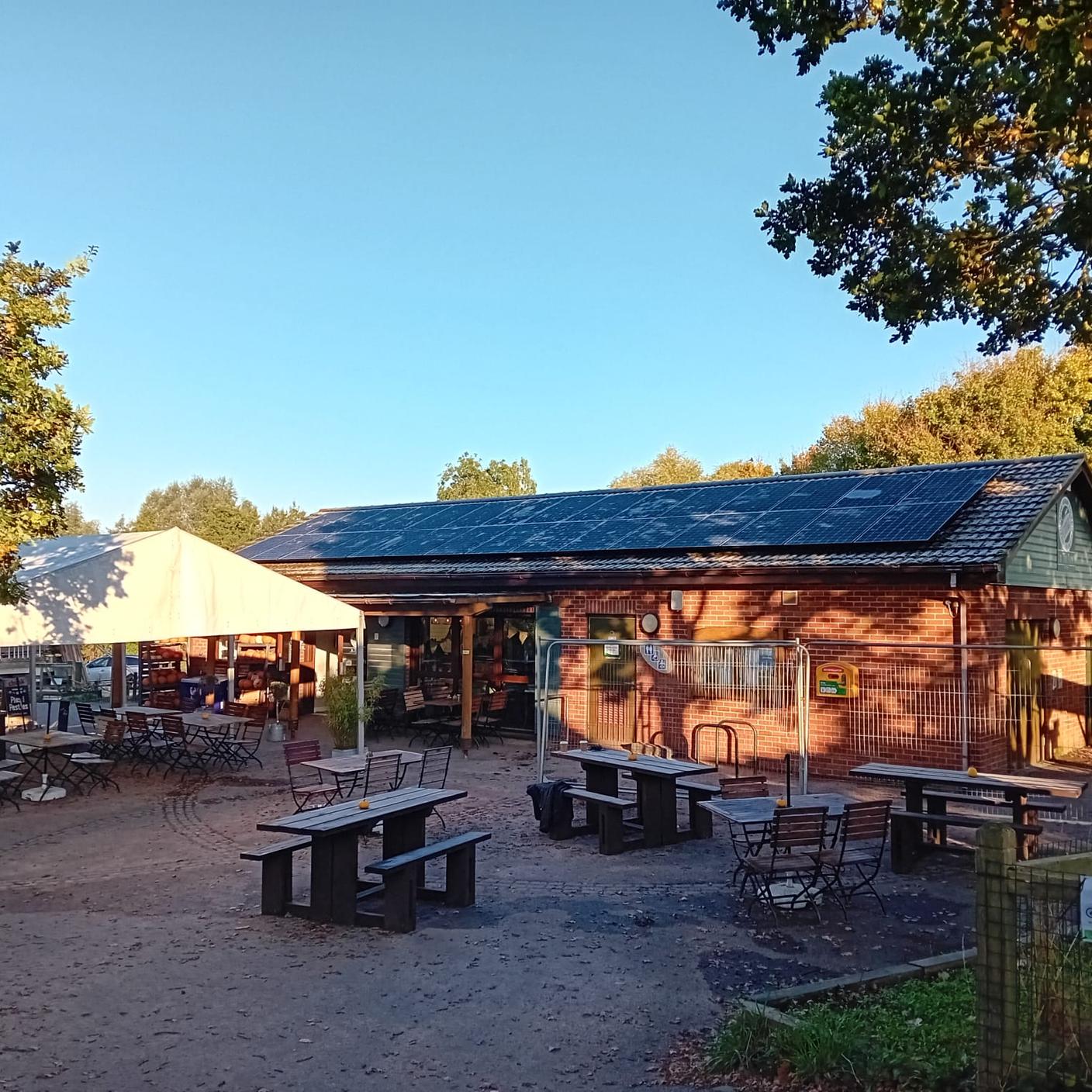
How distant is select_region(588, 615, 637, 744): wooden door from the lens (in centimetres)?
1602

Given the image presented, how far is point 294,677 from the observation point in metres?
19.2

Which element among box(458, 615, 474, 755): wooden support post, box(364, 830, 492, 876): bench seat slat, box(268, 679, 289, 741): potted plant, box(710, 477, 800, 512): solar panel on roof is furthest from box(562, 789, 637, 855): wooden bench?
box(268, 679, 289, 741): potted plant

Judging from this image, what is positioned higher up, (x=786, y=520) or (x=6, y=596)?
(x=786, y=520)

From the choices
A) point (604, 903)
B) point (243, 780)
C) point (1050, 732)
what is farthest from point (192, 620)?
point (1050, 732)

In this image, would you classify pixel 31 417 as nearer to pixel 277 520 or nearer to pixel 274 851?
pixel 274 851

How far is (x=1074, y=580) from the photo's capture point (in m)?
16.2

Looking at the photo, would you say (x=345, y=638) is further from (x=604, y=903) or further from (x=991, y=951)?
(x=991, y=951)

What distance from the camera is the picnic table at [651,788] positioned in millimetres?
9680

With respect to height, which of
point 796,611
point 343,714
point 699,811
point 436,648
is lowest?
point 699,811

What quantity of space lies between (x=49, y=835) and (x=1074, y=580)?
50.1 ft

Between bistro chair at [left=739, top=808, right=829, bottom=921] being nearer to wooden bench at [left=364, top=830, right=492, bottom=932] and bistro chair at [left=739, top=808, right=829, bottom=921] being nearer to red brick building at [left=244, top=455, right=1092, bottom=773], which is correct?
wooden bench at [left=364, top=830, right=492, bottom=932]

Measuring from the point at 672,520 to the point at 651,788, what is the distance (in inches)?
347

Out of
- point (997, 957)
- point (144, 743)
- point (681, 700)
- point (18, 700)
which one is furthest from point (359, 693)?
point (18, 700)

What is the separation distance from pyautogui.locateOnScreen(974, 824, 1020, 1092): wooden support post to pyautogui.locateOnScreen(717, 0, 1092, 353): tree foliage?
511cm
